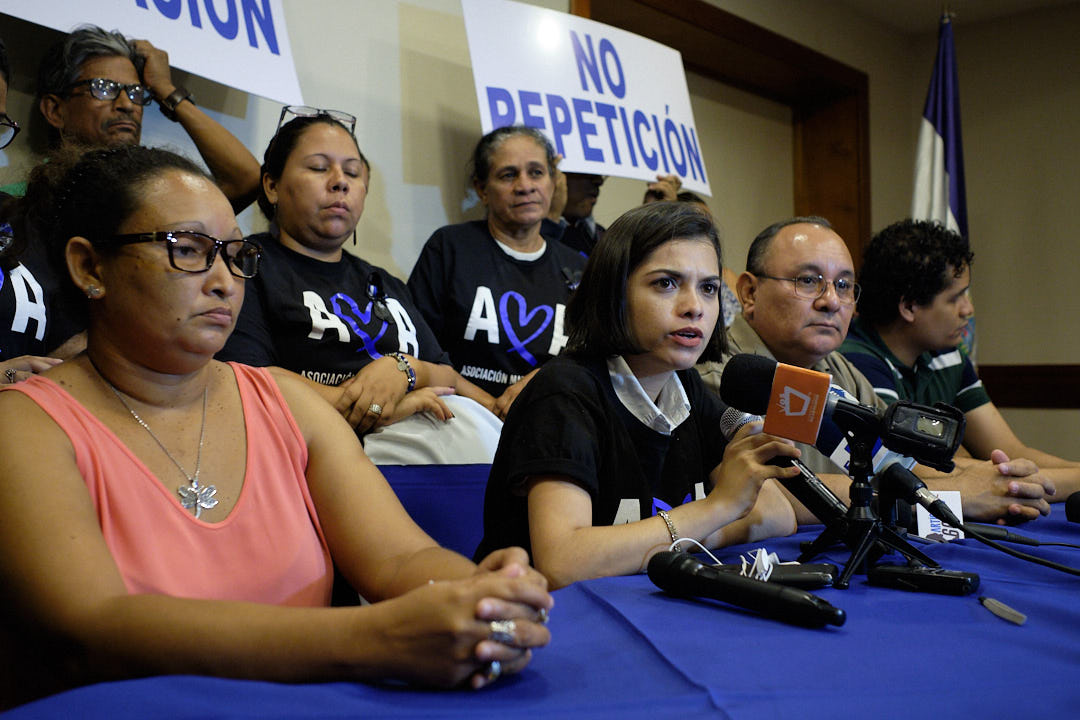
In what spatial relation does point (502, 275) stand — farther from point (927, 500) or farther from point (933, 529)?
point (927, 500)

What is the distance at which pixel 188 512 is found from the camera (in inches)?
41.9

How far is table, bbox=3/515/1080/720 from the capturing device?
703 millimetres

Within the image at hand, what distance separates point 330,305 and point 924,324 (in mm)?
1733

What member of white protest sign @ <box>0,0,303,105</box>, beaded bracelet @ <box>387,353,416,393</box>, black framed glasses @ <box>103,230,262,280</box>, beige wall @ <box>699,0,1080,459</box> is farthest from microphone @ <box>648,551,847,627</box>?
beige wall @ <box>699,0,1080,459</box>

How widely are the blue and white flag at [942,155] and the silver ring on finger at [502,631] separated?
4.81 m

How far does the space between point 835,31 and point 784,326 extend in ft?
14.2

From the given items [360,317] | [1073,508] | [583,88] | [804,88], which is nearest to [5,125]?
[360,317]

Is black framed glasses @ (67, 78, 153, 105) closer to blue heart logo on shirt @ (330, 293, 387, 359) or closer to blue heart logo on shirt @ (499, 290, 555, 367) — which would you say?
blue heart logo on shirt @ (330, 293, 387, 359)

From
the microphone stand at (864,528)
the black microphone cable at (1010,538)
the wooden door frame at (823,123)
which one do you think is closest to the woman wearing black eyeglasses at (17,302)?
Result: the microphone stand at (864,528)

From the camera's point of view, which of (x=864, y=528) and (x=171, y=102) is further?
(x=171, y=102)

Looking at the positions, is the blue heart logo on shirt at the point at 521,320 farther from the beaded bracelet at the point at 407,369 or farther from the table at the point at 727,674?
the table at the point at 727,674

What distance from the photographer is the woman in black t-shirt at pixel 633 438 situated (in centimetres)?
129

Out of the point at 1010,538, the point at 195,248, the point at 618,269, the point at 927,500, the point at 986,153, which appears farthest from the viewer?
the point at 986,153

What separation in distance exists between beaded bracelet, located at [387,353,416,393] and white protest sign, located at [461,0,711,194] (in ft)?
3.97
